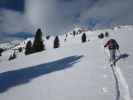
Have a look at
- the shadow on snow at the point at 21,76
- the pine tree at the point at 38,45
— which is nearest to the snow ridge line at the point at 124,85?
the shadow on snow at the point at 21,76

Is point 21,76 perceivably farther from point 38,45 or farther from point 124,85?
point 38,45

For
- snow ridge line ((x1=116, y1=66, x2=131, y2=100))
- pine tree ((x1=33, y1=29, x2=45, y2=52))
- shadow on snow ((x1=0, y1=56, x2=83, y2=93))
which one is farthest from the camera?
pine tree ((x1=33, y1=29, x2=45, y2=52))

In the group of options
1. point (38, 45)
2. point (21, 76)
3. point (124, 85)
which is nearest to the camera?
point (124, 85)

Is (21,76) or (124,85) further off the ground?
(124,85)

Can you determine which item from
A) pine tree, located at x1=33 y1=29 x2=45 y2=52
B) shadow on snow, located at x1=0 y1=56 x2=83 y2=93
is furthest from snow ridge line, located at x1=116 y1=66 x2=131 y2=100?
pine tree, located at x1=33 y1=29 x2=45 y2=52

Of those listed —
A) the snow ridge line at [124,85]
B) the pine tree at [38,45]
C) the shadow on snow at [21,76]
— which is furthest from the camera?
the pine tree at [38,45]

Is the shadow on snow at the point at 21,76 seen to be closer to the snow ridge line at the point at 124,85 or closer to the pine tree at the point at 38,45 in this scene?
the snow ridge line at the point at 124,85

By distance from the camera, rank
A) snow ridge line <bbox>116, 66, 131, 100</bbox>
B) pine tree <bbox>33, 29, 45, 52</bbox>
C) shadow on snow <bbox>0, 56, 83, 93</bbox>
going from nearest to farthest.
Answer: snow ridge line <bbox>116, 66, 131, 100</bbox> < shadow on snow <bbox>0, 56, 83, 93</bbox> < pine tree <bbox>33, 29, 45, 52</bbox>

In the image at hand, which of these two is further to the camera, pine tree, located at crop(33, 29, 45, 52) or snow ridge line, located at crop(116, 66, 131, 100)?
pine tree, located at crop(33, 29, 45, 52)

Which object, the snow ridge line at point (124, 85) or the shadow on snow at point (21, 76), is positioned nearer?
the snow ridge line at point (124, 85)

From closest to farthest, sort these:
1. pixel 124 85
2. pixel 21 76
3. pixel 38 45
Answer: pixel 124 85
pixel 21 76
pixel 38 45

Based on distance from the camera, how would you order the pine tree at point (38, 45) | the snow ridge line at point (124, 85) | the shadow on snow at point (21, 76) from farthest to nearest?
1. the pine tree at point (38, 45)
2. the shadow on snow at point (21, 76)
3. the snow ridge line at point (124, 85)

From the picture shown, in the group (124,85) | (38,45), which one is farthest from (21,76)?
(38,45)

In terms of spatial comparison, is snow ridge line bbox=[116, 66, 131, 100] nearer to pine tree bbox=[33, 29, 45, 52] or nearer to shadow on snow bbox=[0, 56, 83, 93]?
shadow on snow bbox=[0, 56, 83, 93]
